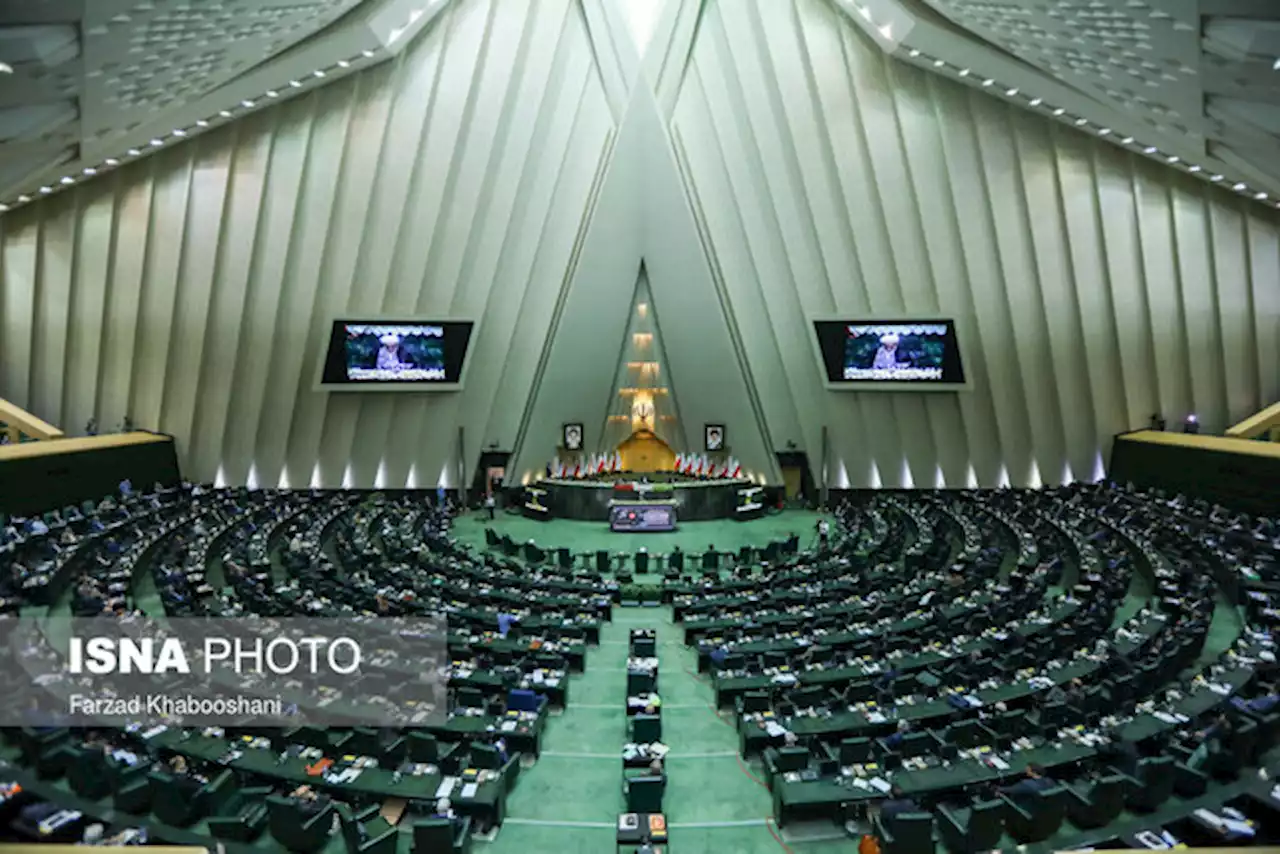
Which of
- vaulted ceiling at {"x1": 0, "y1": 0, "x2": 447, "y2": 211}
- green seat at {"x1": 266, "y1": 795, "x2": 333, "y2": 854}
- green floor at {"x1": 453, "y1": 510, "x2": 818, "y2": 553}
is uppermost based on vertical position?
vaulted ceiling at {"x1": 0, "y1": 0, "x2": 447, "y2": 211}

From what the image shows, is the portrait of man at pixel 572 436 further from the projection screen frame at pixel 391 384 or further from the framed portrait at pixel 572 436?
the projection screen frame at pixel 391 384

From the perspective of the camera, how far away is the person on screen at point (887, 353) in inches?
1089

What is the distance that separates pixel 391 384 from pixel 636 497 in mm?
11276

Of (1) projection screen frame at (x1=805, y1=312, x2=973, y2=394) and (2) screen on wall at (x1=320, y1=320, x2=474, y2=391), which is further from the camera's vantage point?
(2) screen on wall at (x1=320, y1=320, x2=474, y2=391)

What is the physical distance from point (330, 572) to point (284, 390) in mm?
14357

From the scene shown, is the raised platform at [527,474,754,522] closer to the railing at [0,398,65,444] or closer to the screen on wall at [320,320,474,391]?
the screen on wall at [320,320,474,391]

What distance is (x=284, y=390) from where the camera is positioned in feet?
93.7

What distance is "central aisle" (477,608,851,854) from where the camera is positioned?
8.09 meters

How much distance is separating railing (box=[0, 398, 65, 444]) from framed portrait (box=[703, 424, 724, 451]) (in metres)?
27.0

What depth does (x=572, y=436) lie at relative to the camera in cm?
3284

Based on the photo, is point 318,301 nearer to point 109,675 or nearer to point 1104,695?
point 109,675

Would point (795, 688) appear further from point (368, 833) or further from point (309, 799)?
point (309, 799)

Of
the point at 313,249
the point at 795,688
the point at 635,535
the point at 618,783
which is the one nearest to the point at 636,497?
the point at 635,535

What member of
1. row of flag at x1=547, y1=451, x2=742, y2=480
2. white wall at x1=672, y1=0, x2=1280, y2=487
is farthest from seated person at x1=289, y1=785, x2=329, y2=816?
white wall at x1=672, y1=0, x2=1280, y2=487
